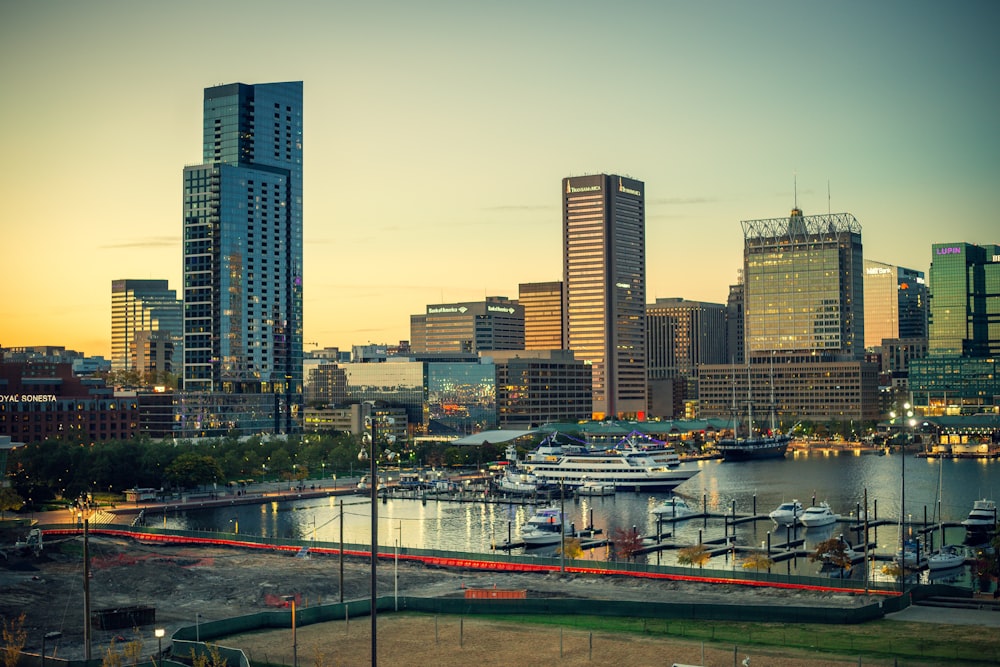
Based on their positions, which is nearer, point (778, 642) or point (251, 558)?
point (778, 642)

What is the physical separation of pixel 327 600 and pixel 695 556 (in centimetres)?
3544

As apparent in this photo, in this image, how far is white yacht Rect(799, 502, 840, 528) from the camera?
13438 centimetres

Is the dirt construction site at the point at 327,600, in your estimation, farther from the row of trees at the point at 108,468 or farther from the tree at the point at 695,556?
the row of trees at the point at 108,468

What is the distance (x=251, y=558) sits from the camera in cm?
10538

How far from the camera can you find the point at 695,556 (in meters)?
106

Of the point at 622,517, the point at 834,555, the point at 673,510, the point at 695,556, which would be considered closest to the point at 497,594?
the point at 695,556

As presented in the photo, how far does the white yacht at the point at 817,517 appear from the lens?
441ft

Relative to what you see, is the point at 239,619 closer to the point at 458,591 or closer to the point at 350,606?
the point at 350,606

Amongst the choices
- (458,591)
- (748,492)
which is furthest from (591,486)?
(458,591)

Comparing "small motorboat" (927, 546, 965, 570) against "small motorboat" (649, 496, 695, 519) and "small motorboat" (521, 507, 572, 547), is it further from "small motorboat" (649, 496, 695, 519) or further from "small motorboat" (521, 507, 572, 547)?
"small motorboat" (649, 496, 695, 519)

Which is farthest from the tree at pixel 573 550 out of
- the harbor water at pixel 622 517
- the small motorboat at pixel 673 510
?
the small motorboat at pixel 673 510

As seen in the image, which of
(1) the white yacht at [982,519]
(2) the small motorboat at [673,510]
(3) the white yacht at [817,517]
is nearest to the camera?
(1) the white yacht at [982,519]

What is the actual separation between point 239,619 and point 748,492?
126 meters

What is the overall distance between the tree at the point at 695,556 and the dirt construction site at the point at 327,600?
16.7 metres
